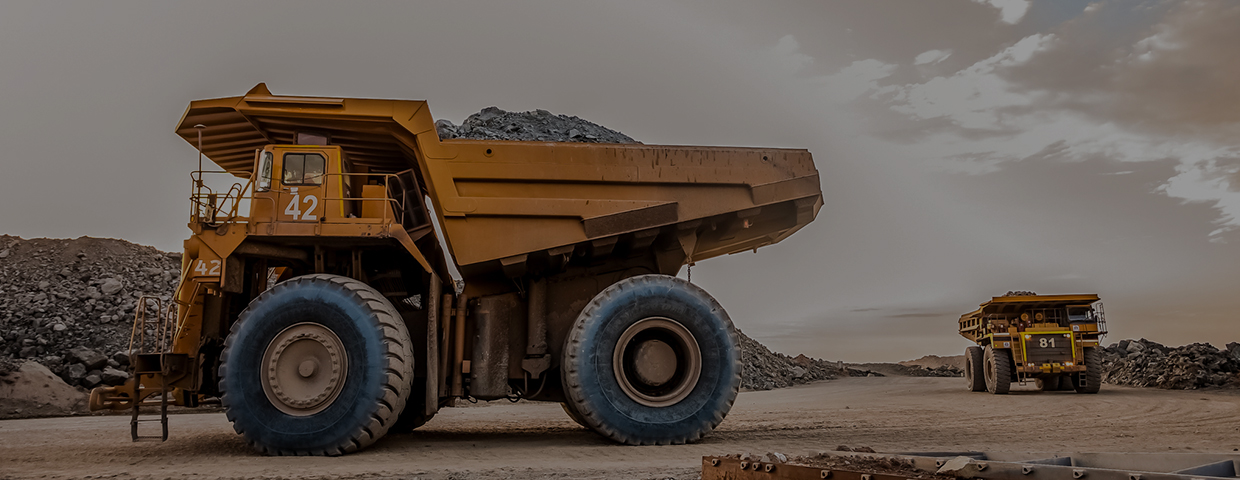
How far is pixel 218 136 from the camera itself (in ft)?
35.3

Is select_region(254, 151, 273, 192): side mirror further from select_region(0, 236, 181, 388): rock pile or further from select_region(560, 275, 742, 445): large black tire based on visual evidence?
select_region(0, 236, 181, 388): rock pile

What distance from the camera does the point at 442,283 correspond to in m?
10.4

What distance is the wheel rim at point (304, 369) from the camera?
899 cm

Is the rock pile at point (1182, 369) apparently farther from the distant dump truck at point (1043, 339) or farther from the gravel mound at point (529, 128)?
the gravel mound at point (529, 128)

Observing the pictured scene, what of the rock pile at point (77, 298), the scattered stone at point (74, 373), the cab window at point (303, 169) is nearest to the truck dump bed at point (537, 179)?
the cab window at point (303, 169)

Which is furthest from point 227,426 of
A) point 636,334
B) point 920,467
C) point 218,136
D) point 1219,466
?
point 1219,466

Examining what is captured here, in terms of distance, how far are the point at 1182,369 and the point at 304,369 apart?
22.9 m

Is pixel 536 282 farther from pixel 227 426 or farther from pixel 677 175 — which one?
pixel 227 426

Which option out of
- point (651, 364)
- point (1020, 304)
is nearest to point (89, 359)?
point (651, 364)

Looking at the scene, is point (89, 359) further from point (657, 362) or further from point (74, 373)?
point (657, 362)

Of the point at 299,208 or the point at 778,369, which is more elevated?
the point at 299,208

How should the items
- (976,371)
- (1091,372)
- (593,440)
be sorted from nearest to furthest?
1. (593,440)
2. (1091,372)
3. (976,371)

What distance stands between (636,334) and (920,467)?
15.9ft

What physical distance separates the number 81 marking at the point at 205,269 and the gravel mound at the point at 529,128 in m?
5.31
